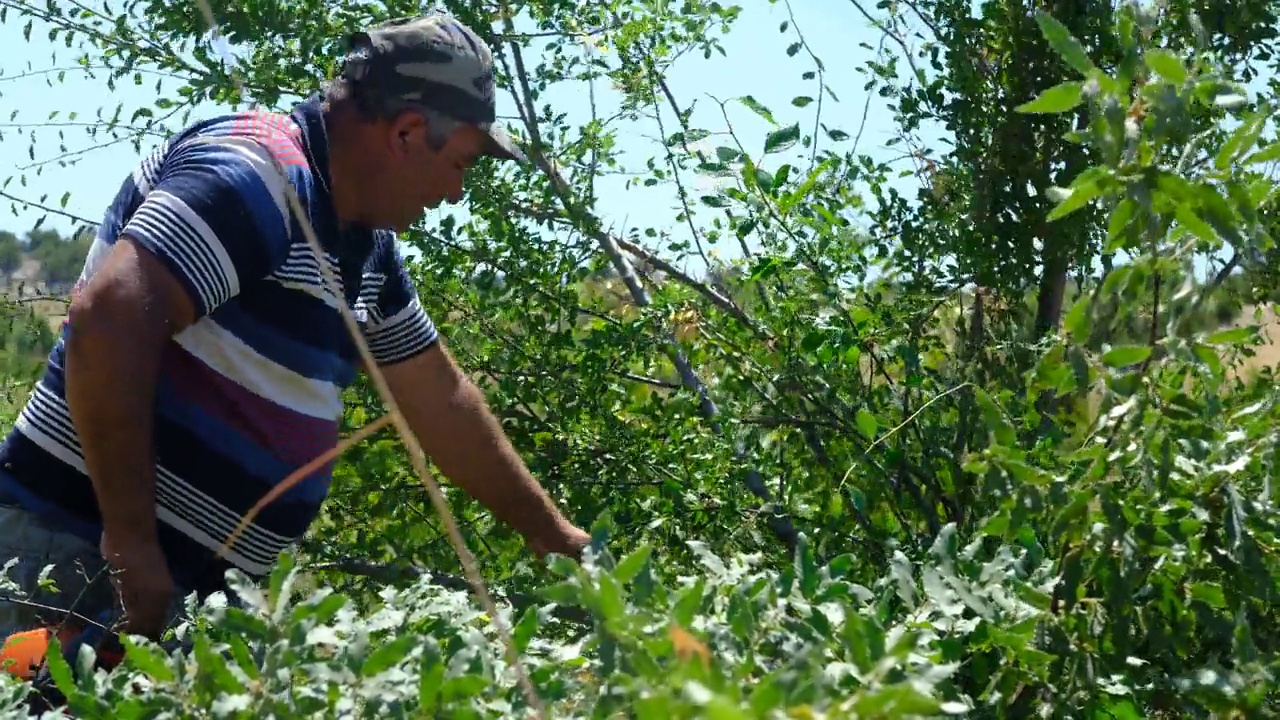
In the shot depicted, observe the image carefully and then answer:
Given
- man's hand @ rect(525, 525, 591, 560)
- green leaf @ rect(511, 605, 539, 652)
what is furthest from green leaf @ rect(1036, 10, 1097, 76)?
man's hand @ rect(525, 525, 591, 560)

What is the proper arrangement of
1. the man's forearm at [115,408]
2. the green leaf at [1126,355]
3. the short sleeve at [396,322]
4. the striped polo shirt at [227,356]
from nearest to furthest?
1. the green leaf at [1126,355]
2. the man's forearm at [115,408]
3. the striped polo shirt at [227,356]
4. the short sleeve at [396,322]

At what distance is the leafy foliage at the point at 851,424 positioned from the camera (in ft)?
4.37

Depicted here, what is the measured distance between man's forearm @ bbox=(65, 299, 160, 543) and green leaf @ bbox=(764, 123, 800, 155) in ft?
4.32

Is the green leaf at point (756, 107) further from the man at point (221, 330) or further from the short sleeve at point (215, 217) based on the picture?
the short sleeve at point (215, 217)

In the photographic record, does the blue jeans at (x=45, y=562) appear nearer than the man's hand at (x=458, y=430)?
Yes

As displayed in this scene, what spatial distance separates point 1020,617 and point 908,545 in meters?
1.07

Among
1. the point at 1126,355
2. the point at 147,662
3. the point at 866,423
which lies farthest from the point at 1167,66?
the point at 866,423

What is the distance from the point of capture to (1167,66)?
1.34 metres

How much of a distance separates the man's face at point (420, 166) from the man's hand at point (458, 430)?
48 cm

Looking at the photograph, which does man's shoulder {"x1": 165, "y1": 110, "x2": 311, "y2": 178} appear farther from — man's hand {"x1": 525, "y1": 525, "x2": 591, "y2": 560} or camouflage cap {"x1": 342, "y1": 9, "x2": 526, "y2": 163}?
man's hand {"x1": 525, "y1": 525, "x2": 591, "y2": 560}

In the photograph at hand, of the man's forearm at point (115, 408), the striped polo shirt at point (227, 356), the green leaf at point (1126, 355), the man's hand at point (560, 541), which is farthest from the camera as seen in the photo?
the man's hand at point (560, 541)

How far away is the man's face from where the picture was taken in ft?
8.24

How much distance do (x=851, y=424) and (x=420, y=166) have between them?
42.0 inches

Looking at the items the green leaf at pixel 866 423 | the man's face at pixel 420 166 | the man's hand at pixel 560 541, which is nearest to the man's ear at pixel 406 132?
the man's face at pixel 420 166
